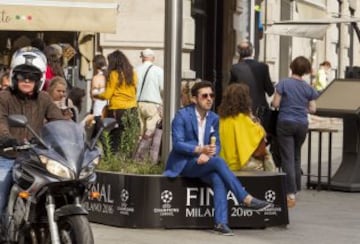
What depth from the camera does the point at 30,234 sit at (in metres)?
6.86

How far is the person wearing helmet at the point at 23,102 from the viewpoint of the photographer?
23.3 ft

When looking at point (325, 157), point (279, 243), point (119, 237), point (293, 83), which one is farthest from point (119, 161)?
point (325, 157)

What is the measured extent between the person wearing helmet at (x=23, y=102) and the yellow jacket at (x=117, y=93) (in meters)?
5.73

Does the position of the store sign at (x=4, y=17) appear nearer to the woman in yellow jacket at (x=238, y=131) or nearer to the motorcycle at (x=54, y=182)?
the woman in yellow jacket at (x=238, y=131)

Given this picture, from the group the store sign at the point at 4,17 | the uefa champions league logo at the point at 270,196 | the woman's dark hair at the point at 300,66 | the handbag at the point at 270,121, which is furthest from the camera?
the store sign at the point at 4,17

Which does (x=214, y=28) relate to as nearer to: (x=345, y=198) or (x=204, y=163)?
(x=345, y=198)

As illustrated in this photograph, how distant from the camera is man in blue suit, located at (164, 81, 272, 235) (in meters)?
9.41

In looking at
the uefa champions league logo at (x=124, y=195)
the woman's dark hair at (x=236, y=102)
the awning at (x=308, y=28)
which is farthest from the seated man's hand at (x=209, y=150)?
the awning at (x=308, y=28)

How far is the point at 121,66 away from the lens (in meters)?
13.1

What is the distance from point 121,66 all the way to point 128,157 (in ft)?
9.45

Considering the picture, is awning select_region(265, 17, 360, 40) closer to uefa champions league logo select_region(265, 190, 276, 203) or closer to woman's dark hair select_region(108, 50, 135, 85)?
woman's dark hair select_region(108, 50, 135, 85)

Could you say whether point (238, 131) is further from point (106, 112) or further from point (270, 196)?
point (106, 112)

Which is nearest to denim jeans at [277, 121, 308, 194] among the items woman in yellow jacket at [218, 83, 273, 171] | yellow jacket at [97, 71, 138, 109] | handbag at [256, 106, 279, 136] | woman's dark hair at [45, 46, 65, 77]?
handbag at [256, 106, 279, 136]

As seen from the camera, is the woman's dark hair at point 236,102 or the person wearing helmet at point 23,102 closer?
the person wearing helmet at point 23,102
